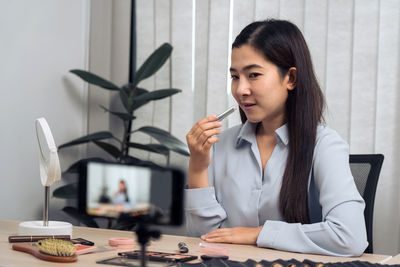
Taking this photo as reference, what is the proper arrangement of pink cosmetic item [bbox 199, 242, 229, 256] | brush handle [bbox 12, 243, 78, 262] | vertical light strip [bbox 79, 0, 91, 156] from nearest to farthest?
1. brush handle [bbox 12, 243, 78, 262]
2. pink cosmetic item [bbox 199, 242, 229, 256]
3. vertical light strip [bbox 79, 0, 91, 156]

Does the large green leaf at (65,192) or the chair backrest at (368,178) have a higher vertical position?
the chair backrest at (368,178)

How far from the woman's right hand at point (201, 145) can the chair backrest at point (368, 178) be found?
482 millimetres

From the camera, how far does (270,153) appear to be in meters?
1.50

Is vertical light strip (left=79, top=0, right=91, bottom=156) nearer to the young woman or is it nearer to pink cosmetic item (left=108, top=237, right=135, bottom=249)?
the young woman

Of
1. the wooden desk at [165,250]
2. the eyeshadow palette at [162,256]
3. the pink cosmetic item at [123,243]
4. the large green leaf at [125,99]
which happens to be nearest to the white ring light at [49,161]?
the wooden desk at [165,250]

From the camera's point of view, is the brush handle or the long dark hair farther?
the long dark hair

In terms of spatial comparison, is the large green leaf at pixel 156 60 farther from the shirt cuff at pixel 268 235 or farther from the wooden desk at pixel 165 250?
the shirt cuff at pixel 268 235

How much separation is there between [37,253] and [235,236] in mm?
466

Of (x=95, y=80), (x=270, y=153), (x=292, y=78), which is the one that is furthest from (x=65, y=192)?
(x=292, y=78)

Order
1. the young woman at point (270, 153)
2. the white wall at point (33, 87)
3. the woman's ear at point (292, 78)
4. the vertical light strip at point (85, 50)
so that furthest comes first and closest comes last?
the vertical light strip at point (85, 50) < the white wall at point (33, 87) < the woman's ear at point (292, 78) < the young woman at point (270, 153)

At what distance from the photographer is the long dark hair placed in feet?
4.60

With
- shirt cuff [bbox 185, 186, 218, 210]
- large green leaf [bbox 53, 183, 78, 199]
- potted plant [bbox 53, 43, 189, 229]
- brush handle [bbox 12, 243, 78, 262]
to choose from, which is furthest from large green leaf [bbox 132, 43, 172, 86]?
brush handle [bbox 12, 243, 78, 262]

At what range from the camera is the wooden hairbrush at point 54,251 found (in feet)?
3.25

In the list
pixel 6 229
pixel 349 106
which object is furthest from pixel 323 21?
pixel 6 229
